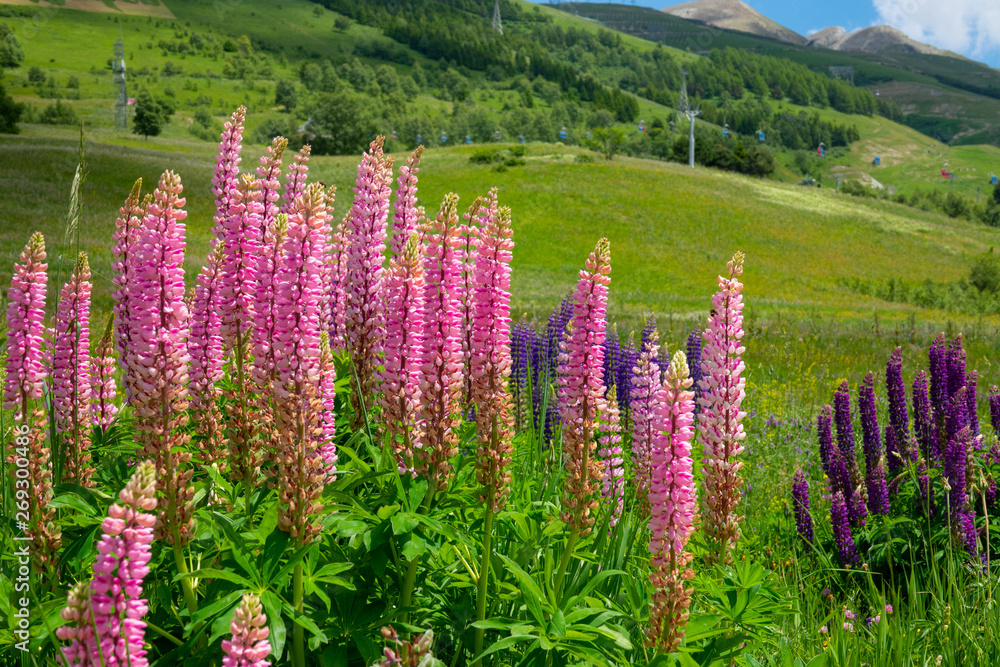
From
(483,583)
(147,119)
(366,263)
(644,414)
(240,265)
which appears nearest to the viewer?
(483,583)

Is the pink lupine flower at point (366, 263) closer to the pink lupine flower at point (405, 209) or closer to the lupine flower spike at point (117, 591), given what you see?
the pink lupine flower at point (405, 209)

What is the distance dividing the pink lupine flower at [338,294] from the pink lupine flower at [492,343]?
1419 mm

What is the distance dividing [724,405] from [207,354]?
2262mm

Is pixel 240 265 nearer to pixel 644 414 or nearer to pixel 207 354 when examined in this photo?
pixel 207 354

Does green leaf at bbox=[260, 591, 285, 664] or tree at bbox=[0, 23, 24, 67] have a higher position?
tree at bbox=[0, 23, 24, 67]

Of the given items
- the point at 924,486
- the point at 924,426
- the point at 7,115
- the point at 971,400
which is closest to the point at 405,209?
the point at 924,486

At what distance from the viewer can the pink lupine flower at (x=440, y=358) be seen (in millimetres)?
2432

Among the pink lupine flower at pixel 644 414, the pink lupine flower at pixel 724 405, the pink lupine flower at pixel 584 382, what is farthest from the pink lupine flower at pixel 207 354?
the pink lupine flower at pixel 644 414

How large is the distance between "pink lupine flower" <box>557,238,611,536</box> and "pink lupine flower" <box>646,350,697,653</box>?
0.33m

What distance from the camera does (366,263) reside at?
127 inches

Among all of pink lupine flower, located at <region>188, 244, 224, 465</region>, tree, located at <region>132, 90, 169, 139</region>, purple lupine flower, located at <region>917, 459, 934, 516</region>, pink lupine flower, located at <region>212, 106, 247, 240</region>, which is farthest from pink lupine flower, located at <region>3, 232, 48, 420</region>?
tree, located at <region>132, 90, 169, 139</region>

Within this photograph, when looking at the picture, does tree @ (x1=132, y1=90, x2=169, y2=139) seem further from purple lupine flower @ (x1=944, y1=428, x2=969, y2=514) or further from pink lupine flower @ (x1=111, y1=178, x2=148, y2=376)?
purple lupine flower @ (x1=944, y1=428, x2=969, y2=514)

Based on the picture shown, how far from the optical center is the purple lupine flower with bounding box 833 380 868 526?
5.56 m

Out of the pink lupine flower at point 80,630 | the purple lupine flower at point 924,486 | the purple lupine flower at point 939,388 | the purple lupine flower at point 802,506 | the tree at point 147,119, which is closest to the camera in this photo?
the pink lupine flower at point 80,630
